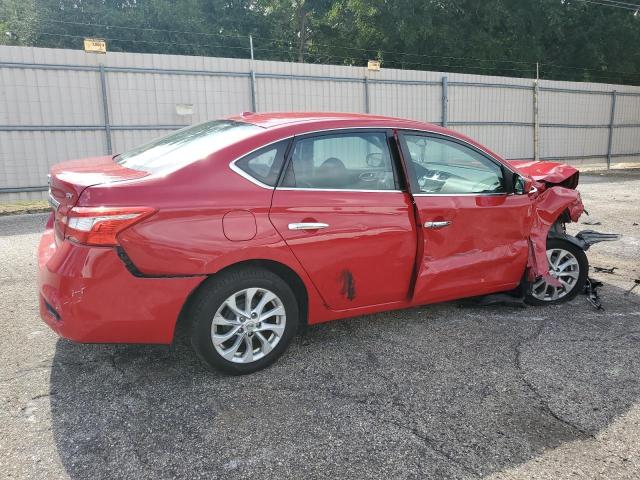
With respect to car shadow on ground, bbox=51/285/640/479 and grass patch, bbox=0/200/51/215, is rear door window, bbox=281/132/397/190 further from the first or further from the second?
grass patch, bbox=0/200/51/215

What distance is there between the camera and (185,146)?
11.3 feet

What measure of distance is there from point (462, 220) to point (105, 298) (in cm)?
239

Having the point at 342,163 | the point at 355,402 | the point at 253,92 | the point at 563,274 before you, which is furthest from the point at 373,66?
the point at 355,402

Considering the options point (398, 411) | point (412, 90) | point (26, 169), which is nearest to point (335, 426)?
point (398, 411)

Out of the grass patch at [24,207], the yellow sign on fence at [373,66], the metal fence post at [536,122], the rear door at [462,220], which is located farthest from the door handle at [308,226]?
the metal fence post at [536,122]

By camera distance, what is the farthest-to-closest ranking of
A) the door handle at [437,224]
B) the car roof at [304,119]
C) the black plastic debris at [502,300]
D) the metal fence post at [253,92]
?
the metal fence post at [253,92]
the black plastic debris at [502,300]
the door handle at [437,224]
the car roof at [304,119]

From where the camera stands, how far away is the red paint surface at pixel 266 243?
2834 mm

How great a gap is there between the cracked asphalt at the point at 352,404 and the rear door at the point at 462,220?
40 cm

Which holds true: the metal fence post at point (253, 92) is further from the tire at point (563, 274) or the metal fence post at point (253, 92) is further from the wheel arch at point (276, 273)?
the wheel arch at point (276, 273)

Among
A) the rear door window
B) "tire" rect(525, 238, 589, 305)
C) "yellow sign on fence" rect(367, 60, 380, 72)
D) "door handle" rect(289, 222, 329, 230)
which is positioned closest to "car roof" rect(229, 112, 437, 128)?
the rear door window

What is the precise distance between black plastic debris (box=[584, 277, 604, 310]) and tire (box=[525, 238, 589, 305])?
0.36 feet

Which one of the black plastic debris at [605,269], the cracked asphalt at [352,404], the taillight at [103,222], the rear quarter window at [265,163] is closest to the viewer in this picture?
the cracked asphalt at [352,404]

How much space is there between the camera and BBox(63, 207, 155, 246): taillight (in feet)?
9.08

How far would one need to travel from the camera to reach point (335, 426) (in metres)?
2.78
